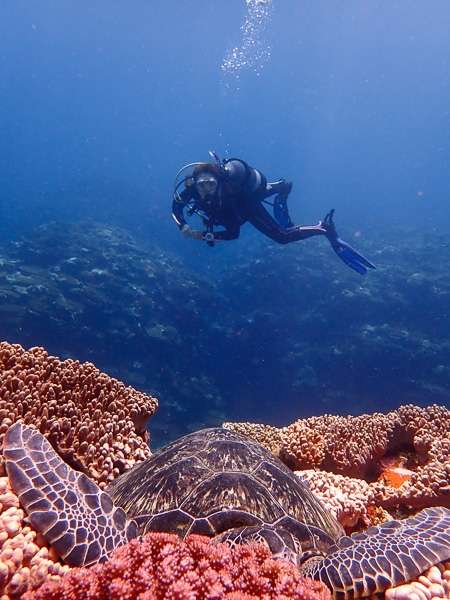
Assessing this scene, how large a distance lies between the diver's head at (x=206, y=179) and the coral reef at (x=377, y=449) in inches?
243

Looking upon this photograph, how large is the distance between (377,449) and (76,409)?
12.9ft

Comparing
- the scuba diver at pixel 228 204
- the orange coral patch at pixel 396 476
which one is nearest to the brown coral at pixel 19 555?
the orange coral patch at pixel 396 476

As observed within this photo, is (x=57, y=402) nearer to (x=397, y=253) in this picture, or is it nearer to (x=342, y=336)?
(x=342, y=336)

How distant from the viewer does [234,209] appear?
912 centimetres

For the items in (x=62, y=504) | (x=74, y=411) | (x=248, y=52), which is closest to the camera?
(x=62, y=504)

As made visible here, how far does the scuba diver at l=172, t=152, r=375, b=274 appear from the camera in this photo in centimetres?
822

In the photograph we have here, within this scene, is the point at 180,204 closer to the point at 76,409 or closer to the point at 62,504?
the point at 76,409

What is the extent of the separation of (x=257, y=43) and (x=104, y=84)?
59572 millimetres

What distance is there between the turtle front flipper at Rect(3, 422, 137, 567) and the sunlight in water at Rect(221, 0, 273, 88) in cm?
9237

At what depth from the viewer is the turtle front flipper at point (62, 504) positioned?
5.30 ft

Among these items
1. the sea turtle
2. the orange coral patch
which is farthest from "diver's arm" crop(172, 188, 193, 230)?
the orange coral patch

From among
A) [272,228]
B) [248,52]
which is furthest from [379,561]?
[248,52]

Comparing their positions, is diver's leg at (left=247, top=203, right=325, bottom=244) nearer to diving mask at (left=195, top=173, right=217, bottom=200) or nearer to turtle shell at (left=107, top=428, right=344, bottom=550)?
diving mask at (left=195, top=173, right=217, bottom=200)

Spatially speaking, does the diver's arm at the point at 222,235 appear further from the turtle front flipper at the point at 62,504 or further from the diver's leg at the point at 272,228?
the turtle front flipper at the point at 62,504
